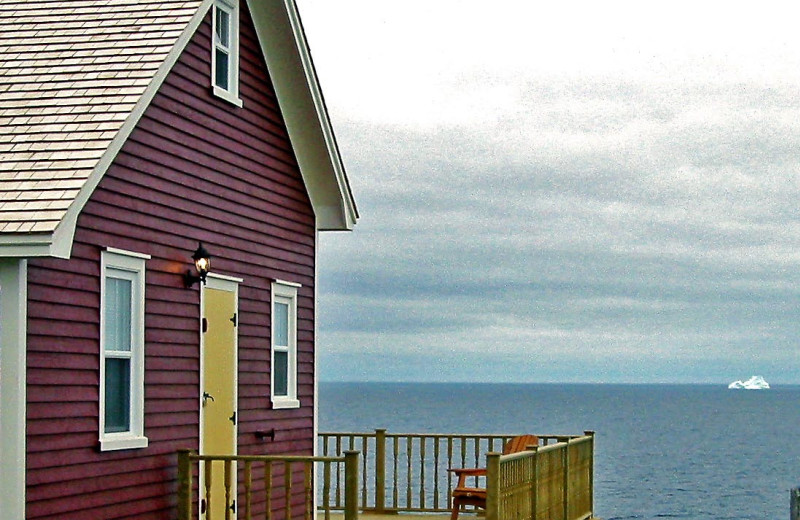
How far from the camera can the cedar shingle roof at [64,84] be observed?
9.81m

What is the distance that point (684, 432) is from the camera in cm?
10831

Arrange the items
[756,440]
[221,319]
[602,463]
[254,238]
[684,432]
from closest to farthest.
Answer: [221,319], [254,238], [602,463], [756,440], [684,432]

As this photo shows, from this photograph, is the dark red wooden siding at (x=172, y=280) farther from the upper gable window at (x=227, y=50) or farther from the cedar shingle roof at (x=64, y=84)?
the cedar shingle roof at (x=64, y=84)

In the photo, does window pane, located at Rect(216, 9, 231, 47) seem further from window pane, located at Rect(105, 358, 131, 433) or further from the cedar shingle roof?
window pane, located at Rect(105, 358, 131, 433)

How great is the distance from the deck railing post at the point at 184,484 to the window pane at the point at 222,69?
3.61 m

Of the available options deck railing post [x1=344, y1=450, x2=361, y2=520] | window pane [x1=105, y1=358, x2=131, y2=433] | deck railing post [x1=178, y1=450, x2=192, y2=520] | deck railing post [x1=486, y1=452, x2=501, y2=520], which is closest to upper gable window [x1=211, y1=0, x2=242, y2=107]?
window pane [x1=105, y1=358, x2=131, y2=433]

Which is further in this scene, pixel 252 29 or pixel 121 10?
pixel 252 29

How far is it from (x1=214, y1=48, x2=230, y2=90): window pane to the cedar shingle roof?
1203 mm

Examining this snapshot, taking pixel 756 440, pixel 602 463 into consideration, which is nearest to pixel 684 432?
pixel 756 440

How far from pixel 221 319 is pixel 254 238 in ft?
4.01

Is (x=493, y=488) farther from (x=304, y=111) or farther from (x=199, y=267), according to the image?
(x=304, y=111)

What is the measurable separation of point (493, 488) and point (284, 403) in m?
3.17

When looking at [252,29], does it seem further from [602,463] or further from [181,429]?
[602,463]

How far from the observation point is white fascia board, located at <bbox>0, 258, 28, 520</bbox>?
961cm
